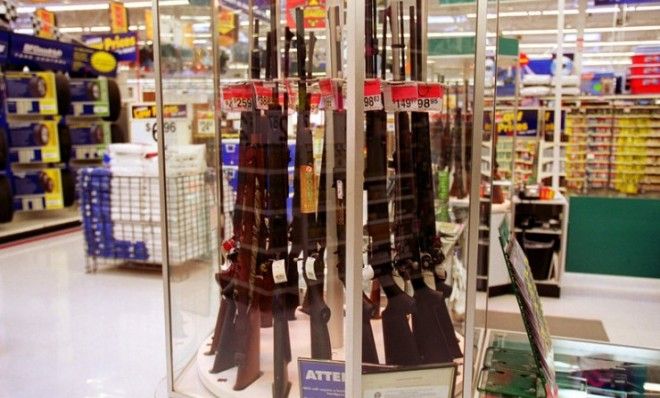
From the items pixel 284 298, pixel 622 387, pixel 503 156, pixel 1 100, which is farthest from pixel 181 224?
pixel 1 100

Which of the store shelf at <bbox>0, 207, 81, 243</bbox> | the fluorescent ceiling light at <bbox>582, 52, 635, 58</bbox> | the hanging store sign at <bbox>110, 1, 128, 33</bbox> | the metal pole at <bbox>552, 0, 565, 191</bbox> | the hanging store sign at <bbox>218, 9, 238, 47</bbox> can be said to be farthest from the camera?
the hanging store sign at <bbox>110, 1, 128, 33</bbox>

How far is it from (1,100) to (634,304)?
6833mm

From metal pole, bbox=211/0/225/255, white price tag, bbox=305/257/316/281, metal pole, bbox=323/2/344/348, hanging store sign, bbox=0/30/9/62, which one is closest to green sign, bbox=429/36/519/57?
metal pole, bbox=323/2/344/348

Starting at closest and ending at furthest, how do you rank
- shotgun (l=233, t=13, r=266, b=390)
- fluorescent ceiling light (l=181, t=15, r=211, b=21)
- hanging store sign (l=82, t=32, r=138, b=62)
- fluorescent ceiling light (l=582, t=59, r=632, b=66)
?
shotgun (l=233, t=13, r=266, b=390) → fluorescent ceiling light (l=181, t=15, r=211, b=21) → fluorescent ceiling light (l=582, t=59, r=632, b=66) → hanging store sign (l=82, t=32, r=138, b=62)

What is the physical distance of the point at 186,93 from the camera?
101 inches

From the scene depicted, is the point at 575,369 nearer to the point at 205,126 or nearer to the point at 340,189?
the point at 340,189

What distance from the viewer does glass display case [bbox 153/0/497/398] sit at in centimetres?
178

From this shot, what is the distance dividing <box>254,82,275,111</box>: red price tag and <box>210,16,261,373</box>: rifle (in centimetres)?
3

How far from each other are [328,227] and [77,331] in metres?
2.56

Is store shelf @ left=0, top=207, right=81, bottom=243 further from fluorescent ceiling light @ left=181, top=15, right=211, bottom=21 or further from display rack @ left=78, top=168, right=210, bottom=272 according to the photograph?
fluorescent ceiling light @ left=181, top=15, right=211, bottom=21

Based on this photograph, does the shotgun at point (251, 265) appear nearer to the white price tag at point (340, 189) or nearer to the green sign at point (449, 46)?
the white price tag at point (340, 189)

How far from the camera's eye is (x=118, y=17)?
930cm

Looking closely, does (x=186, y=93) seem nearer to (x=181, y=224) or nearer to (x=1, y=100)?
(x=181, y=224)

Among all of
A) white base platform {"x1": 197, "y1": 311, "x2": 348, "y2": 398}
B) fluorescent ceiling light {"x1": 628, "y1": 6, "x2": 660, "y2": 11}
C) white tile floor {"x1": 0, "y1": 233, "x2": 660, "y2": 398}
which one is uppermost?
fluorescent ceiling light {"x1": 628, "y1": 6, "x2": 660, "y2": 11}
